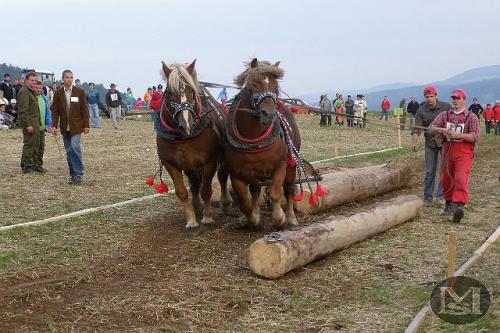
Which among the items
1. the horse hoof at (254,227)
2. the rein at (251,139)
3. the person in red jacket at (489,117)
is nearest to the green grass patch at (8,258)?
the rein at (251,139)

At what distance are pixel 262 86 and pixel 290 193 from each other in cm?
168

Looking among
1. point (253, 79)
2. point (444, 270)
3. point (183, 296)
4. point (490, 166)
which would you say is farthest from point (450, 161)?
point (490, 166)

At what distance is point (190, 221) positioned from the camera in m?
7.13

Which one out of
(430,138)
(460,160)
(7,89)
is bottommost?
(460,160)

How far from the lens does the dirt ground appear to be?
4.43 metres

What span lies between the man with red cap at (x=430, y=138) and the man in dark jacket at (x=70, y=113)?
5.38 meters

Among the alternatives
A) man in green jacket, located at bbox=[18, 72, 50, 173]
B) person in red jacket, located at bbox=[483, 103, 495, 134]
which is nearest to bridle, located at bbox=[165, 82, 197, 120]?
man in green jacket, located at bbox=[18, 72, 50, 173]

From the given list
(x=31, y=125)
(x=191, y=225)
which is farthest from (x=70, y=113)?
(x=191, y=225)

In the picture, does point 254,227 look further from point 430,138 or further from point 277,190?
point 430,138

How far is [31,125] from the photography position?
11.1 metres

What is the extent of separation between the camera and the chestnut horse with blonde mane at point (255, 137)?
6.43 metres

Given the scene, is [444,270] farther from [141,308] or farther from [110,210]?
[110,210]

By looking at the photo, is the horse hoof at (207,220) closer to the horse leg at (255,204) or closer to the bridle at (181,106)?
the horse leg at (255,204)

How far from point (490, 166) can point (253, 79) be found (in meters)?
9.02
